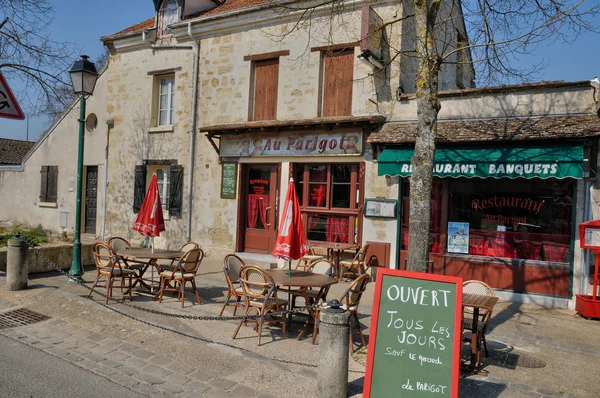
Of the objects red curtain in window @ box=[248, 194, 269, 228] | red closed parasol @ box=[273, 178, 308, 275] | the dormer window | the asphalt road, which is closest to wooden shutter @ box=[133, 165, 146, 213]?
red curtain in window @ box=[248, 194, 269, 228]

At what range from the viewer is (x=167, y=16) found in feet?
47.6

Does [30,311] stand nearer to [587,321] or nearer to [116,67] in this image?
[587,321]

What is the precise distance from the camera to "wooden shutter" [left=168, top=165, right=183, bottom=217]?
13578mm

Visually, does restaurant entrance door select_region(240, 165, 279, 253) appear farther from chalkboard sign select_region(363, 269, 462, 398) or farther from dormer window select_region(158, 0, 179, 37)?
chalkboard sign select_region(363, 269, 462, 398)

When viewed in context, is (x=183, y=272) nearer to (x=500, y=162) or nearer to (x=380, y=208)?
(x=380, y=208)

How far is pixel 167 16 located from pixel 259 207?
660 cm

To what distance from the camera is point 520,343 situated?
21.1ft

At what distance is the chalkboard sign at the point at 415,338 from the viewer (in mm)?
4012

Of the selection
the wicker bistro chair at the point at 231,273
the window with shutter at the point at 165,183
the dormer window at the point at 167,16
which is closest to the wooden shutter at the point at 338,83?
the window with shutter at the point at 165,183

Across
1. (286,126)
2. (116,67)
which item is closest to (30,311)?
(286,126)

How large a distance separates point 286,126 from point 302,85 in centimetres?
115

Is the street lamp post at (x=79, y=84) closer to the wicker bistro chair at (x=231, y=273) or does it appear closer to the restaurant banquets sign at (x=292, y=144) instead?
the wicker bistro chair at (x=231, y=273)

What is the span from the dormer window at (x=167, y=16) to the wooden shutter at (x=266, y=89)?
3485 mm

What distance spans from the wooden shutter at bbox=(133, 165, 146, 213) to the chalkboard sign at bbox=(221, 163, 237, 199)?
303 centimetres
